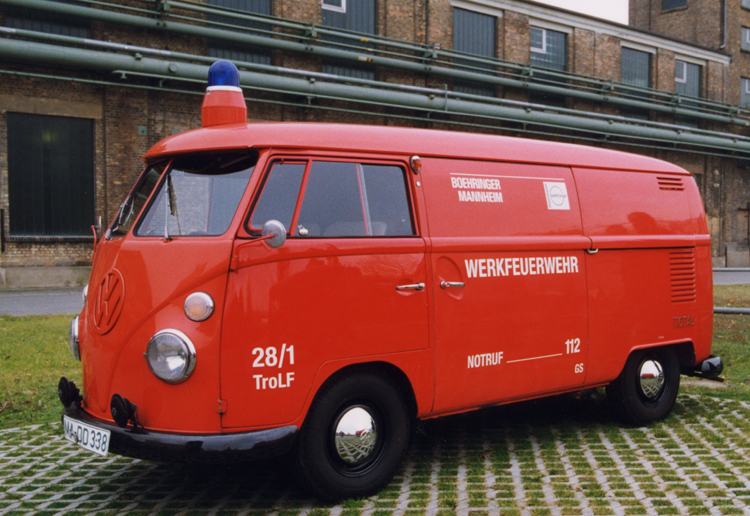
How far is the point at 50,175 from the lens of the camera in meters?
19.0

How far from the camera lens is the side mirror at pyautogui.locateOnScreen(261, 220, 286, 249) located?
4.02m

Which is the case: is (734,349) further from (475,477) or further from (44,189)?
(44,189)

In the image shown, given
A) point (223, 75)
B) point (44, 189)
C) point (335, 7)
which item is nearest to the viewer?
point (223, 75)

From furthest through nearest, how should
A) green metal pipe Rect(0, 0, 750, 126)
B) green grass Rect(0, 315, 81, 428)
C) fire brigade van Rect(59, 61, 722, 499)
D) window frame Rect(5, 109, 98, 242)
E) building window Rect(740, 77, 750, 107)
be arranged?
building window Rect(740, 77, 750, 107) → window frame Rect(5, 109, 98, 242) → green metal pipe Rect(0, 0, 750, 126) → green grass Rect(0, 315, 81, 428) → fire brigade van Rect(59, 61, 722, 499)

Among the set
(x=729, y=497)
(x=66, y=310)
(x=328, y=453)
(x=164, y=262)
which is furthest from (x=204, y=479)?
(x=66, y=310)

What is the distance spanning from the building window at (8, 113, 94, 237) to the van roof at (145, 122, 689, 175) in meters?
15.7

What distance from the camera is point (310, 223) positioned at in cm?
441

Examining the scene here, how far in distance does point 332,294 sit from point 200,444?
1.16 m

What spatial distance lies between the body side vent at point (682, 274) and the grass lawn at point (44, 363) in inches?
60.9

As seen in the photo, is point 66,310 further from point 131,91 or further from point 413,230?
point 413,230

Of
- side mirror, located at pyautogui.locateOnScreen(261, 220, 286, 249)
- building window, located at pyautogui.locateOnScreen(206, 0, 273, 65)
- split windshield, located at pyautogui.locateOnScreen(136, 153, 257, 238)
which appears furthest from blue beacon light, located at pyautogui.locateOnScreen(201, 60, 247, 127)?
building window, located at pyautogui.locateOnScreen(206, 0, 273, 65)

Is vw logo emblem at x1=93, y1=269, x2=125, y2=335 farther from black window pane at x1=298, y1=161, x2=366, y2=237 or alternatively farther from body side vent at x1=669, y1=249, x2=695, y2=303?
body side vent at x1=669, y1=249, x2=695, y2=303

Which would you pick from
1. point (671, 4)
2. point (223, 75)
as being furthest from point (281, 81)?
point (671, 4)

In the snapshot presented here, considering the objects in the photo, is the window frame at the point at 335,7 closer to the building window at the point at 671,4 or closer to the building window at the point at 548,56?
the building window at the point at 548,56
